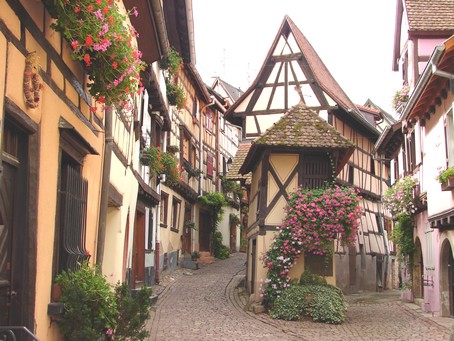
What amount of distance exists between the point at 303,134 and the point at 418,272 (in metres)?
6.00

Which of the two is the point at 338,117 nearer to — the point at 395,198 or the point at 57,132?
the point at 395,198

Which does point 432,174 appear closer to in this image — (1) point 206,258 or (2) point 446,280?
(2) point 446,280

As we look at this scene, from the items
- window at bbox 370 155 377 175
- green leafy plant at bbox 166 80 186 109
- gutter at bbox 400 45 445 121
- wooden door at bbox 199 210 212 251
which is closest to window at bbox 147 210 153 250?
green leafy plant at bbox 166 80 186 109

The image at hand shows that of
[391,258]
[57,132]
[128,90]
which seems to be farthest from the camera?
[391,258]

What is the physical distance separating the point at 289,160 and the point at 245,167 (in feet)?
9.80

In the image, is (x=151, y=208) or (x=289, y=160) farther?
(x=151, y=208)

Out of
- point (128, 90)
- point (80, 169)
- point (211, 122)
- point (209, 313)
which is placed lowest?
point (209, 313)

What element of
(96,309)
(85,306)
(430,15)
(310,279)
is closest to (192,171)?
(310,279)

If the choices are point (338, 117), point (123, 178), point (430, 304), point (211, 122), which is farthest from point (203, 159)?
point (123, 178)

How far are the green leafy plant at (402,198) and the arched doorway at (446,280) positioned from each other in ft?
8.11

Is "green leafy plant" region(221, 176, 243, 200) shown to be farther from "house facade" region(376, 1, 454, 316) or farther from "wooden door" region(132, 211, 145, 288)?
"wooden door" region(132, 211, 145, 288)

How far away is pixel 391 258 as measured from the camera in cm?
2670

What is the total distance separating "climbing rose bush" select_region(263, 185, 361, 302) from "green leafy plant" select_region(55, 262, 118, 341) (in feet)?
26.0

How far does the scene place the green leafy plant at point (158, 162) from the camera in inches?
585
